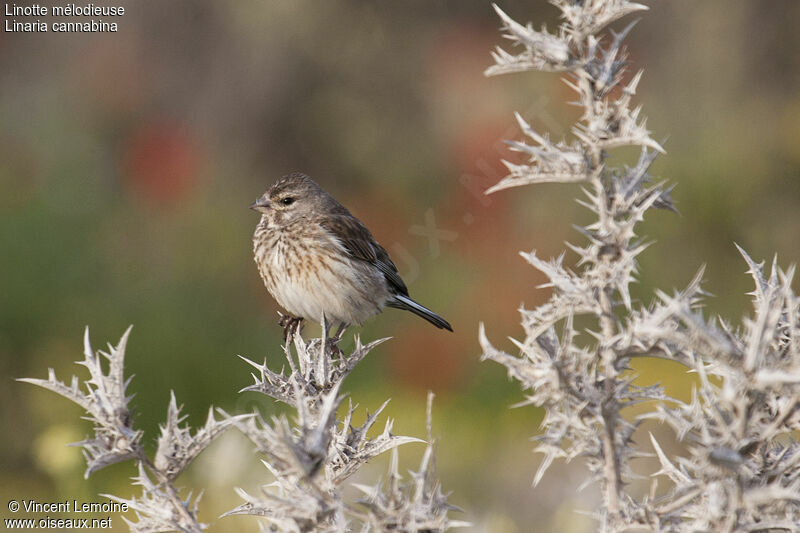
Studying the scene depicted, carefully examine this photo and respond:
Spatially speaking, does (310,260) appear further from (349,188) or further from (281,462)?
(281,462)

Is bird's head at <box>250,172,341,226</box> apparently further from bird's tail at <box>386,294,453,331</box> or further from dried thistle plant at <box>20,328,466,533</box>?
dried thistle plant at <box>20,328,466,533</box>

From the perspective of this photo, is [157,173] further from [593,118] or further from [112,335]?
[593,118]

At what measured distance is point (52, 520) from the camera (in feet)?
13.6

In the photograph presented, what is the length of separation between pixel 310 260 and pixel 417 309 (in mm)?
596

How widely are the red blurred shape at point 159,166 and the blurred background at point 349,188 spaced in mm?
19

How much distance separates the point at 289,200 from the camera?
4250mm

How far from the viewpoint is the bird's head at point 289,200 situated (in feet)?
13.9

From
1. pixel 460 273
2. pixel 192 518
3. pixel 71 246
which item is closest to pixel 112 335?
pixel 71 246

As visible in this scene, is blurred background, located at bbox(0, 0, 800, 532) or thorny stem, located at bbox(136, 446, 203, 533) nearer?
thorny stem, located at bbox(136, 446, 203, 533)

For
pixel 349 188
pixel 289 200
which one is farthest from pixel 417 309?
pixel 349 188

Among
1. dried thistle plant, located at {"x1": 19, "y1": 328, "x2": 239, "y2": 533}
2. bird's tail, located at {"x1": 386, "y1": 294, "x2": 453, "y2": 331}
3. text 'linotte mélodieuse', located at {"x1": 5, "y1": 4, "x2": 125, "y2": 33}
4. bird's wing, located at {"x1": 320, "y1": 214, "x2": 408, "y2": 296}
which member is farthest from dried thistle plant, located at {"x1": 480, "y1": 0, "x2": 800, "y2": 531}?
text 'linotte mélodieuse', located at {"x1": 5, "y1": 4, "x2": 125, "y2": 33}

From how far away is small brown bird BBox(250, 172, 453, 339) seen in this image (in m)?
4.16

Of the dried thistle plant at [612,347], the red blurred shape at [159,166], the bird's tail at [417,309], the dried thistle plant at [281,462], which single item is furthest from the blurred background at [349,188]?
the dried thistle plant at [612,347]

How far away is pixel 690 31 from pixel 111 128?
5.07 m
